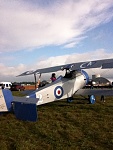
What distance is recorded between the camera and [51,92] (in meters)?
9.43

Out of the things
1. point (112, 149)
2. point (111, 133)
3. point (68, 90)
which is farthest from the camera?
point (68, 90)

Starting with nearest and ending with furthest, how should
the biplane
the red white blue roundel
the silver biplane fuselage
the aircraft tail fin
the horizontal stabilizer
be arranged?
the biplane
the aircraft tail fin
the silver biplane fuselage
the red white blue roundel
the horizontal stabilizer

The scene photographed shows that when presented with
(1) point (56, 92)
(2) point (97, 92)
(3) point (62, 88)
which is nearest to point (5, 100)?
(1) point (56, 92)

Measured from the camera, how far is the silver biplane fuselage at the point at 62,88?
900 cm

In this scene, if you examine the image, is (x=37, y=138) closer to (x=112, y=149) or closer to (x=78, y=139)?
(x=78, y=139)

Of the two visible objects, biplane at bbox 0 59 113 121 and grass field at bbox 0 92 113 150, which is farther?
biplane at bbox 0 59 113 121

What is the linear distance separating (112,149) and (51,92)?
5.42 metres

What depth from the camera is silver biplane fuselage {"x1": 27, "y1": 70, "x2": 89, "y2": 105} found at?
8999mm

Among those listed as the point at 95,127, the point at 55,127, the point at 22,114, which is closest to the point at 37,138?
the point at 22,114

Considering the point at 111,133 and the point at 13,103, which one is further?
the point at 13,103

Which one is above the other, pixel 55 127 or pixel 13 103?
pixel 13 103

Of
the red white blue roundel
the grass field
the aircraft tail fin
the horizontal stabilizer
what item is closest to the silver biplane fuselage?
the red white blue roundel

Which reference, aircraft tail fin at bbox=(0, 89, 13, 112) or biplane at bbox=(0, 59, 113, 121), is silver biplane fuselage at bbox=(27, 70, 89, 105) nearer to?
biplane at bbox=(0, 59, 113, 121)

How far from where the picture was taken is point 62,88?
1004 centimetres
